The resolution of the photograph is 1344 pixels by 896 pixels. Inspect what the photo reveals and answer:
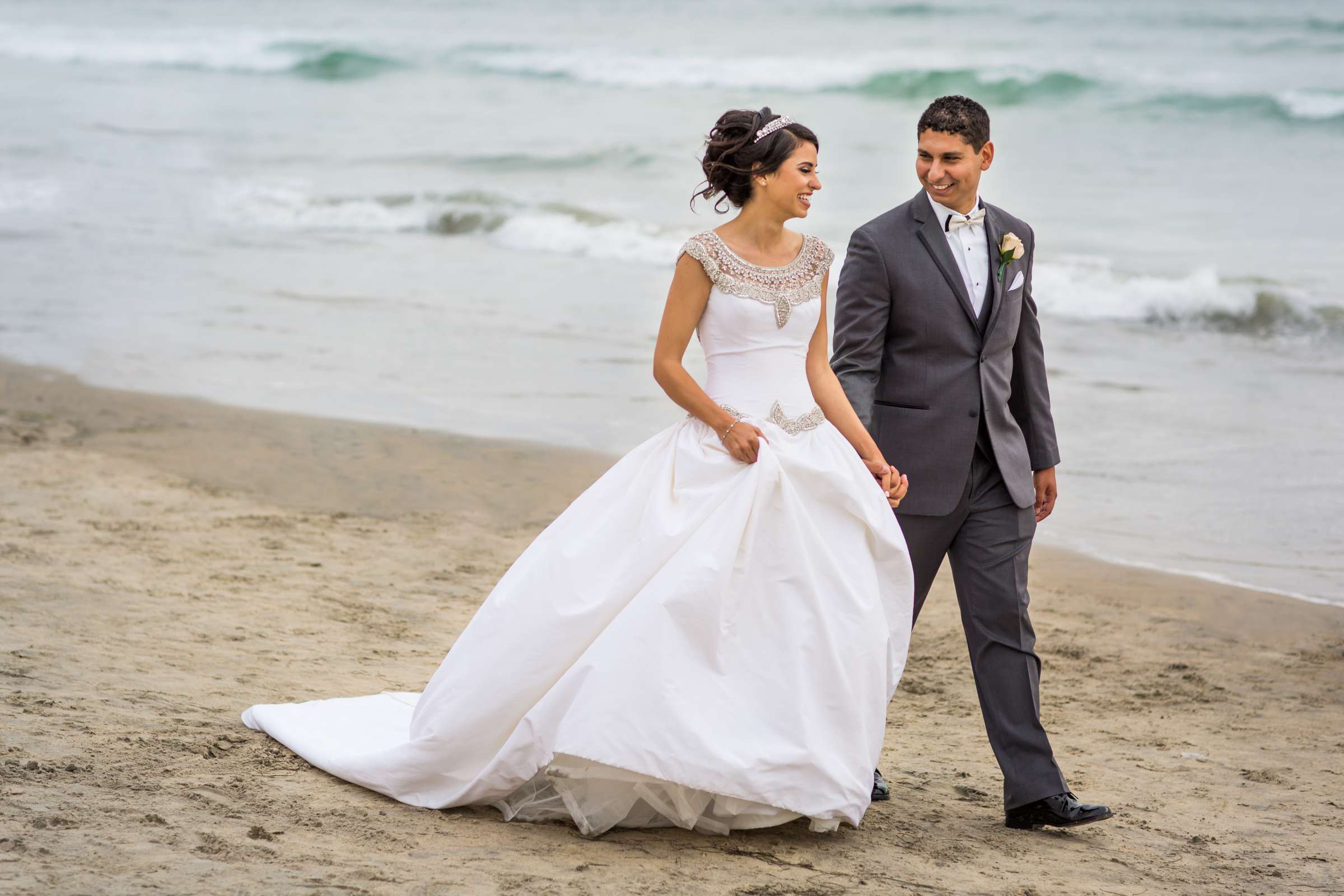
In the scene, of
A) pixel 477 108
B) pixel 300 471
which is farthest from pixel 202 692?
pixel 477 108

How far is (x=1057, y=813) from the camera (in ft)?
12.6

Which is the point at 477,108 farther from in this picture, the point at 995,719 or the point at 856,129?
the point at 995,719

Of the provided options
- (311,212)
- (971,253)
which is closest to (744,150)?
(971,253)

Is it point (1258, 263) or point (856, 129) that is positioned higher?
point (856, 129)

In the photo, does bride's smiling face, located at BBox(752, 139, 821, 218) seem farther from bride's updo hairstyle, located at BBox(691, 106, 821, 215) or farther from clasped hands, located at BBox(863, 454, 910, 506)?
clasped hands, located at BBox(863, 454, 910, 506)

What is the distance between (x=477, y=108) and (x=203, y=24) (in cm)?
2072

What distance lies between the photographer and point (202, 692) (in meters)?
4.54

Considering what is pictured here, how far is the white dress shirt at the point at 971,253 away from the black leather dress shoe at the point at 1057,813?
136cm

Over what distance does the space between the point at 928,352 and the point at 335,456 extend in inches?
188

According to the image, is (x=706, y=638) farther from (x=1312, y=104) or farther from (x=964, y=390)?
(x=1312, y=104)

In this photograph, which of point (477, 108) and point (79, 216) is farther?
point (477, 108)

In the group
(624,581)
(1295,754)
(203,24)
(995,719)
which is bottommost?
(1295,754)

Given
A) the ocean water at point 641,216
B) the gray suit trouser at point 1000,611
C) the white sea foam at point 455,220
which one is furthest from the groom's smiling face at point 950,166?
the white sea foam at point 455,220

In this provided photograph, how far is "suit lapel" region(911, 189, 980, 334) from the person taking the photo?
393cm
